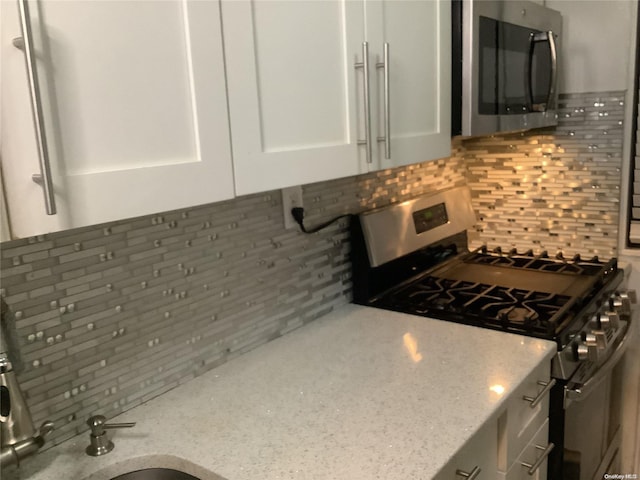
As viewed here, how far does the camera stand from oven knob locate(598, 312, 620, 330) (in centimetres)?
180

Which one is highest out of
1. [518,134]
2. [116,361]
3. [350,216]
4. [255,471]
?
[518,134]

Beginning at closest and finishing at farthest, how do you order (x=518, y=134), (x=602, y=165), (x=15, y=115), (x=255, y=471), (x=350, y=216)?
1. (x=15, y=115)
2. (x=255, y=471)
3. (x=350, y=216)
4. (x=602, y=165)
5. (x=518, y=134)

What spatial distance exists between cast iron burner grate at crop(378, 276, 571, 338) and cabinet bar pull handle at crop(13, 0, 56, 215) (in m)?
1.22

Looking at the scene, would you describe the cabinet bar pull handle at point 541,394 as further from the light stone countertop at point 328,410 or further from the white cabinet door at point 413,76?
the white cabinet door at point 413,76

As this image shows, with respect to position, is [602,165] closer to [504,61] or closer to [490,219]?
[490,219]

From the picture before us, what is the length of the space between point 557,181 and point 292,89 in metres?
1.47

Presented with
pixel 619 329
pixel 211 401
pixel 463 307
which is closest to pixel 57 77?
pixel 211 401

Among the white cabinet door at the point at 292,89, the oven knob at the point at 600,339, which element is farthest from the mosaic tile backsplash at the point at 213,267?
the oven knob at the point at 600,339

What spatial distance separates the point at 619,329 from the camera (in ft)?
6.33

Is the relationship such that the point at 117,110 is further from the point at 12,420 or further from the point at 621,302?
the point at 621,302

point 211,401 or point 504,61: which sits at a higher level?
point 504,61

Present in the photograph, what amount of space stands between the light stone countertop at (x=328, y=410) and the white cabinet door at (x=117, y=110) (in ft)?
1.57

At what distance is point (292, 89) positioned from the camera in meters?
1.16

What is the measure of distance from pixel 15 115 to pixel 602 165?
200cm
